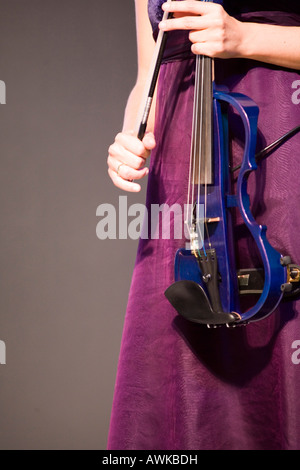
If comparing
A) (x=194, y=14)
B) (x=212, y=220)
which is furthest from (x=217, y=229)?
(x=194, y=14)

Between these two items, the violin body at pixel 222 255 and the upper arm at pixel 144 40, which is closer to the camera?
the violin body at pixel 222 255

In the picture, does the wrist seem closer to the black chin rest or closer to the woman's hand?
the woman's hand

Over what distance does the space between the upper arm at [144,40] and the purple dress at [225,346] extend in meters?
0.15

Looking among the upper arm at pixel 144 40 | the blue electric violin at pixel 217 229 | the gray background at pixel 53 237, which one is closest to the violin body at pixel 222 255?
the blue electric violin at pixel 217 229

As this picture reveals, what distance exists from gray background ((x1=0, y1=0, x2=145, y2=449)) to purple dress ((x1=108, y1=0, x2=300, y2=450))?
32.8 inches

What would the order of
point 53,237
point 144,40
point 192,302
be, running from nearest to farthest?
point 192,302 < point 144,40 < point 53,237

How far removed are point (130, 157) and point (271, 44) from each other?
179 mm

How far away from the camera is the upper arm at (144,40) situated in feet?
2.35

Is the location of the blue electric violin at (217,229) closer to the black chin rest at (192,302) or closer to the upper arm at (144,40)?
the black chin rest at (192,302)

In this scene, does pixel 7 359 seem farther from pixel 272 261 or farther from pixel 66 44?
pixel 272 261

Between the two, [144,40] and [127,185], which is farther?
[144,40]

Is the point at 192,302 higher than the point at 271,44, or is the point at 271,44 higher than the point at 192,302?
the point at 271,44

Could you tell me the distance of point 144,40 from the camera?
2.38 feet

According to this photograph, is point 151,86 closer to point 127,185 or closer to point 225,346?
point 127,185
